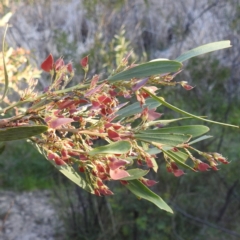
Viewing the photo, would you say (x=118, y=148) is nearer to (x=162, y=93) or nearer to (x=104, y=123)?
(x=104, y=123)

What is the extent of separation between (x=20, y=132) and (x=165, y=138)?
168mm

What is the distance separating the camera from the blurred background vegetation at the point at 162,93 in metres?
2.72

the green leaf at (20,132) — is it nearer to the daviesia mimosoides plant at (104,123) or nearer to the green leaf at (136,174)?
the daviesia mimosoides plant at (104,123)

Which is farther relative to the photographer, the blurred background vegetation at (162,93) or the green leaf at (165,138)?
the blurred background vegetation at (162,93)

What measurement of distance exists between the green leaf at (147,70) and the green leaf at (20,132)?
98mm

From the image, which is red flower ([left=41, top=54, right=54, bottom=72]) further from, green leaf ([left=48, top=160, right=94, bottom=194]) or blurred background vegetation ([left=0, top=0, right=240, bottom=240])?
blurred background vegetation ([left=0, top=0, right=240, bottom=240])

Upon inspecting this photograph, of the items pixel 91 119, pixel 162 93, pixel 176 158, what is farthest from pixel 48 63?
pixel 162 93

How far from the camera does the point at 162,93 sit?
9.92 feet

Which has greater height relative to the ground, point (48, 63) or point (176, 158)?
point (48, 63)

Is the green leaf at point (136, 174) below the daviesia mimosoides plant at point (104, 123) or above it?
below

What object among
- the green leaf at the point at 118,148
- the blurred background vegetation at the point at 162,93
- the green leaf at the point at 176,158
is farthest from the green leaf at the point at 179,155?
the blurred background vegetation at the point at 162,93

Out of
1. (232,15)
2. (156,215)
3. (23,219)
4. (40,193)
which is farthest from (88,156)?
(40,193)

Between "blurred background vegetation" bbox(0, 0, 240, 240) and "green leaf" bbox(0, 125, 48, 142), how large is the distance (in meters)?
1.61

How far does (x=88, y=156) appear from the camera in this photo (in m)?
0.54
